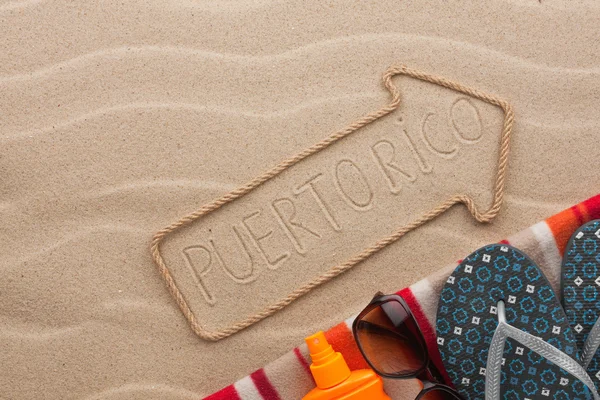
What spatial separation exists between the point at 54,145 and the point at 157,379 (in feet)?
1.58

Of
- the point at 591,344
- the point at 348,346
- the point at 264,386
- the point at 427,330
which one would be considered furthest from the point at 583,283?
the point at 264,386

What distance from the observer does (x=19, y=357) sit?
1015 millimetres

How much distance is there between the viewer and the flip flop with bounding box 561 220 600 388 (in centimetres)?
95

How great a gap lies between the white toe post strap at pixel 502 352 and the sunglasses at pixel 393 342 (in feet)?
0.21

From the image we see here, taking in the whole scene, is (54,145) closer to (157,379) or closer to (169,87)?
(169,87)

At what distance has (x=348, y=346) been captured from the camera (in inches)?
38.0

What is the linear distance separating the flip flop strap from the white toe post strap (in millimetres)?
36

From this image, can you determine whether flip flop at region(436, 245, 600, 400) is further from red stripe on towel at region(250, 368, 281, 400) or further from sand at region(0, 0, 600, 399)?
red stripe on towel at region(250, 368, 281, 400)

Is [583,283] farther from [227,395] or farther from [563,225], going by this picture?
[227,395]

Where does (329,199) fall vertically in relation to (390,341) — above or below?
above

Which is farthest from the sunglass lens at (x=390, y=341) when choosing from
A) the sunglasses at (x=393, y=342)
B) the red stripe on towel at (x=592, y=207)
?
the red stripe on towel at (x=592, y=207)

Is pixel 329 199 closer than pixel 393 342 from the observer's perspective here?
No

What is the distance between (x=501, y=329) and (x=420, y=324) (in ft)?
0.45

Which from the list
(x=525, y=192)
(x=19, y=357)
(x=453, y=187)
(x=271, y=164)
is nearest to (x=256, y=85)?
(x=271, y=164)
